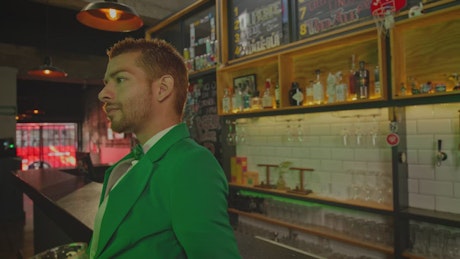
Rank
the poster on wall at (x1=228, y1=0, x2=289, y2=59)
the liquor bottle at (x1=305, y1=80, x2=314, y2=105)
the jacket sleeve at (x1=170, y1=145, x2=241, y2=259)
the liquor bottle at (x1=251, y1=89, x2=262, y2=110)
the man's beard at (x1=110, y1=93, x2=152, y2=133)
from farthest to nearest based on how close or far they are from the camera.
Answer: the liquor bottle at (x1=251, y1=89, x2=262, y2=110) → the poster on wall at (x1=228, y1=0, x2=289, y2=59) → the liquor bottle at (x1=305, y1=80, x2=314, y2=105) → the man's beard at (x1=110, y1=93, x2=152, y2=133) → the jacket sleeve at (x1=170, y1=145, x2=241, y2=259)

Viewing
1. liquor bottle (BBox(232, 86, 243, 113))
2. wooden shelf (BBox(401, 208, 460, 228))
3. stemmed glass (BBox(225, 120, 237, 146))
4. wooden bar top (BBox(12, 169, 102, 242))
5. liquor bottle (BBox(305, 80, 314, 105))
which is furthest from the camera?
stemmed glass (BBox(225, 120, 237, 146))

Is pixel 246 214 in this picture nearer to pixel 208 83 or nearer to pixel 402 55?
pixel 208 83

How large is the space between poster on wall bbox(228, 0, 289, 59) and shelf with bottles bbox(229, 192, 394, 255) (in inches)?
65.9

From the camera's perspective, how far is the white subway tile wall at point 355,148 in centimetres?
255

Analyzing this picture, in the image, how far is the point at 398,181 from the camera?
250cm

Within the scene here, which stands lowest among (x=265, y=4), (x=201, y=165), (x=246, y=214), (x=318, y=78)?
(x=246, y=214)

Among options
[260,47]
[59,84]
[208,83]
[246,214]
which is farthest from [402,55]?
[59,84]

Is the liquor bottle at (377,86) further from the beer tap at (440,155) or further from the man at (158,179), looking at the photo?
the man at (158,179)

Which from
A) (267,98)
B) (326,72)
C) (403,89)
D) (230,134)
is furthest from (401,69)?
(230,134)

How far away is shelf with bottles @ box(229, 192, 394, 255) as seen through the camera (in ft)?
9.21

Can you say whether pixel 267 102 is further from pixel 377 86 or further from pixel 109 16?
pixel 109 16

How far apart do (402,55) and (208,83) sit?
2.56 metres

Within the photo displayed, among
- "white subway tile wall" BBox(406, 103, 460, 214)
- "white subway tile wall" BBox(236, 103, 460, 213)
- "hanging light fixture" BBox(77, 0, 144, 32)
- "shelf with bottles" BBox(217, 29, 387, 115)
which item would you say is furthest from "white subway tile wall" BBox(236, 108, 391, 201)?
"hanging light fixture" BBox(77, 0, 144, 32)

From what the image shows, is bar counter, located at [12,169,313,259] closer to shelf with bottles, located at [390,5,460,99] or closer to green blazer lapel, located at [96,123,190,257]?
green blazer lapel, located at [96,123,190,257]
